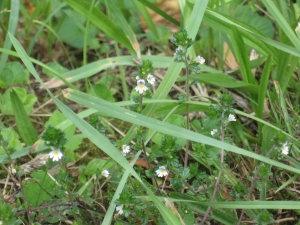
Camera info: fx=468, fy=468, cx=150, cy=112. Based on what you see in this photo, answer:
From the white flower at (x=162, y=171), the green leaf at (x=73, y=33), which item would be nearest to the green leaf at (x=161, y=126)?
the white flower at (x=162, y=171)

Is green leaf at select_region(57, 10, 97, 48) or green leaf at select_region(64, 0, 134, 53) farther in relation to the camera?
green leaf at select_region(57, 10, 97, 48)

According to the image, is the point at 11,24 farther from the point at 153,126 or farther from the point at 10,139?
the point at 153,126

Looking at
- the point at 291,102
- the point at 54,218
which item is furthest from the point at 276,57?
the point at 54,218

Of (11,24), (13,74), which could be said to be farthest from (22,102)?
(11,24)

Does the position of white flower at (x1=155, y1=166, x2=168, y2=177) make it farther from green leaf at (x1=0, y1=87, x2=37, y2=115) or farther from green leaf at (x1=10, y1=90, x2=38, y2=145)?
green leaf at (x1=0, y1=87, x2=37, y2=115)

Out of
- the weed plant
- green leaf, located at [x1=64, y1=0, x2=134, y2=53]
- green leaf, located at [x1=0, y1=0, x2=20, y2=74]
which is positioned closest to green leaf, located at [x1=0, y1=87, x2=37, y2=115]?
the weed plant

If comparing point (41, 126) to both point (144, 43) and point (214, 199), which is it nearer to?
point (144, 43)

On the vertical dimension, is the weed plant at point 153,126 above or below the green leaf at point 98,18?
below

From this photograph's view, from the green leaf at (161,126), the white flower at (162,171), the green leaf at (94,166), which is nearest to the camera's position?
the green leaf at (161,126)

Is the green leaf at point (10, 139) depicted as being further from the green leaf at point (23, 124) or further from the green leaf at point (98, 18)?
the green leaf at point (98, 18)
